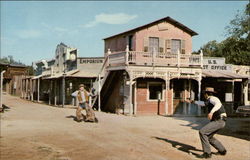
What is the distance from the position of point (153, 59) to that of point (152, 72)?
2.95 ft

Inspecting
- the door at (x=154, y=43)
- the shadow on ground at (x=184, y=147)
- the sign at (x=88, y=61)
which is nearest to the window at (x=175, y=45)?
the door at (x=154, y=43)

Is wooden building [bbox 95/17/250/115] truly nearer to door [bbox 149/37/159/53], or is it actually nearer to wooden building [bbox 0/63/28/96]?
door [bbox 149/37/159/53]

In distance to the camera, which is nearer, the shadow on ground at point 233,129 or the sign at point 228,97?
the shadow on ground at point 233,129

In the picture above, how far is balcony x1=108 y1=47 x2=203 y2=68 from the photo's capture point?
17.8m

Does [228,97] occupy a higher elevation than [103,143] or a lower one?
higher

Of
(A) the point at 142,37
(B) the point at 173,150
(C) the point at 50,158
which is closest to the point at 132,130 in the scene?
(B) the point at 173,150

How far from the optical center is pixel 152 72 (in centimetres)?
1778

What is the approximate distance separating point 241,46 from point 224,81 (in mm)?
22236

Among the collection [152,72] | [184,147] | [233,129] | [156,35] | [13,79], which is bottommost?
[233,129]

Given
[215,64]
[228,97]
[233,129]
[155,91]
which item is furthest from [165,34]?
[233,129]

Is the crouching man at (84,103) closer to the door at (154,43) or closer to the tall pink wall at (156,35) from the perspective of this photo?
the tall pink wall at (156,35)

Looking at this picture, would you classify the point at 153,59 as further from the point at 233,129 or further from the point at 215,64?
the point at 215,64

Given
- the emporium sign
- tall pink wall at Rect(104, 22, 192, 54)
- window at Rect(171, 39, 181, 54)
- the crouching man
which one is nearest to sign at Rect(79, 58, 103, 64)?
tall pink wall at Rect(104, 22, 192, 54)

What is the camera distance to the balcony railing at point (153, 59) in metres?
17.8
